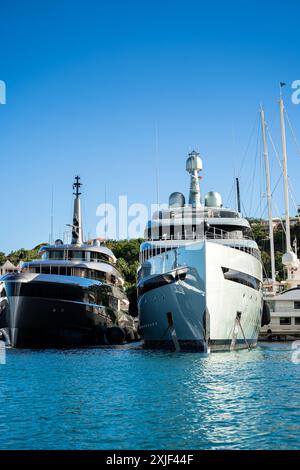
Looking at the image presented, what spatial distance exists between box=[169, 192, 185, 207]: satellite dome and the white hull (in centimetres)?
1073

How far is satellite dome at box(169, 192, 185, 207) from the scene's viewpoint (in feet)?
145

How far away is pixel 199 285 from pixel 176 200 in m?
15.3

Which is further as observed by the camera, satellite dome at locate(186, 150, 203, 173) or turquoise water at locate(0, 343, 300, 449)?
satellite dome at locate(186, 150, 203, 173)

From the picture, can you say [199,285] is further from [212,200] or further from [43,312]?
[212,200]

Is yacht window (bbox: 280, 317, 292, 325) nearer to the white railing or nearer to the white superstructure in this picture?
the white superstructure

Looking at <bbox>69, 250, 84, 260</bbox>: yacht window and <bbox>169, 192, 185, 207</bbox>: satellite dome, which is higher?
<bbox>169, 192, 185, 207</bbox>: satellite dome

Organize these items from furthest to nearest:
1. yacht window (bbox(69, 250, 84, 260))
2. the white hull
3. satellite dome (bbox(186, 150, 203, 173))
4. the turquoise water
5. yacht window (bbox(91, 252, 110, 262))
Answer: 1. satellite dome (bbox(186, 150, 203, 173))
2. yacht window (bbox(91, 252, 110, 262))
3. yacht window (bbox(69, 250, 84, 260))
4. the white hull
5. the turquoise water

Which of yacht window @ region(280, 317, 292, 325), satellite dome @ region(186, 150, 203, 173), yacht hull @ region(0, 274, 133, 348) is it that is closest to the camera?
yacht hull @ region(0, 274, 133, 348)

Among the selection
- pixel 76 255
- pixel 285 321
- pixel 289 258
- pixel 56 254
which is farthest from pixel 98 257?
pixel 289 258

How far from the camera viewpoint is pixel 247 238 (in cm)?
3844

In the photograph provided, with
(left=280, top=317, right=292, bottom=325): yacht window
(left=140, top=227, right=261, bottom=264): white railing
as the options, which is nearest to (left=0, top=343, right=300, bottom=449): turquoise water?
(left=140, top=227, right=261, bottom=264): white railing
